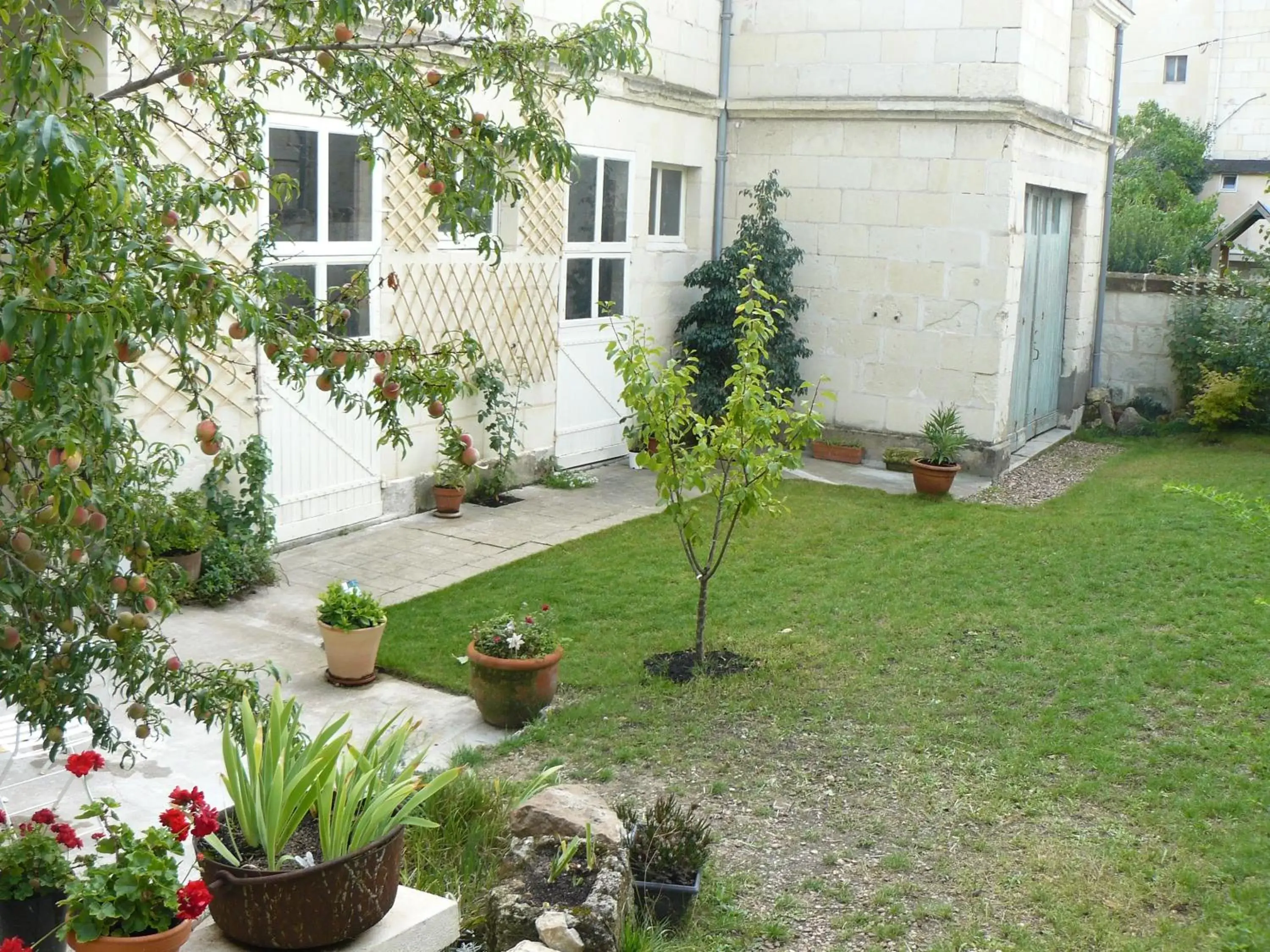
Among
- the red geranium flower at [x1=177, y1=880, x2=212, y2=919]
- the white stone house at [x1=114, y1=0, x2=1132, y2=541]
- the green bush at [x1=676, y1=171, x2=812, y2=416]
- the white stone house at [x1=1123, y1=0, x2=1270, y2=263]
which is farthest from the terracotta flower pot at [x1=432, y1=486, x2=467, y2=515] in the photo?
the white stone house at [x1=1123, y1=0, x2=1270, y2=263]

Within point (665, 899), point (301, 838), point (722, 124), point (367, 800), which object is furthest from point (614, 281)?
point (301, 838)

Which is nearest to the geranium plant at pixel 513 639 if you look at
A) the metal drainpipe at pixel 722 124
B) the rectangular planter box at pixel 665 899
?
the rectangular planter box at pixel 665 899

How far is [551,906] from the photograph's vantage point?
13.8ft

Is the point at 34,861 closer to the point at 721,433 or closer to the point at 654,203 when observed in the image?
the point at 721,433

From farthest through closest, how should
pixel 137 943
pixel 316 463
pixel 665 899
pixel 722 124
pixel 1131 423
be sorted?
pixel 1131 423 → pixel 722 124 → pixel 316 463 → pixel 665 899 → pixel 137 943

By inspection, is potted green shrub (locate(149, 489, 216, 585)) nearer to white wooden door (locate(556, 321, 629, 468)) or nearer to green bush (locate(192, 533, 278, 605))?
green bush (locate(192, 533, 278, 605))

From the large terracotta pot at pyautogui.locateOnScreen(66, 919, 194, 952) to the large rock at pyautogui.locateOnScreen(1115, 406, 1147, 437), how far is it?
46.6ft

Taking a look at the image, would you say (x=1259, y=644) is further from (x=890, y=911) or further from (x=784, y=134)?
(x=784, y=134)

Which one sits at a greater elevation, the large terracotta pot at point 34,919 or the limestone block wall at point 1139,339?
the limestone block wall at point 1139,339

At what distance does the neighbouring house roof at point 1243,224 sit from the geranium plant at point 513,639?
12709mm

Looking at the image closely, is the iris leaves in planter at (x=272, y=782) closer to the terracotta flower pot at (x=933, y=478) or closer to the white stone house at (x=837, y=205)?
the white stone house at (x=837, y=205)

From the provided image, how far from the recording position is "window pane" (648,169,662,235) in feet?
43.3

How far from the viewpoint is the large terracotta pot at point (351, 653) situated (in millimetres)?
6836

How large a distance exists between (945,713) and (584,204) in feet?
22.4
